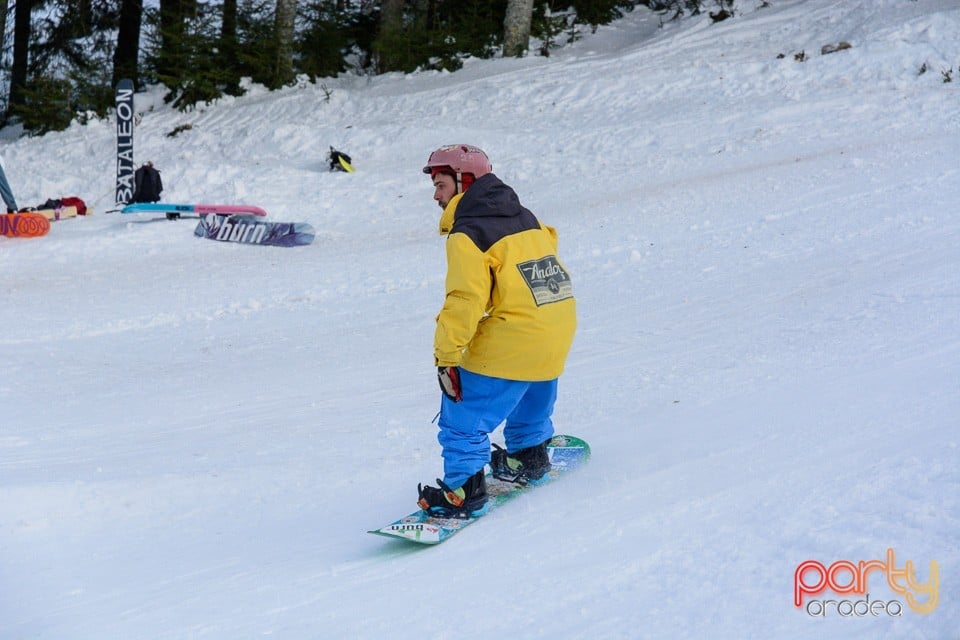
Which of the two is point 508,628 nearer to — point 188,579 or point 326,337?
point 188,579

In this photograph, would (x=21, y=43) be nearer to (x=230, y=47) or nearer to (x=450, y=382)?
(x=230, y=47)

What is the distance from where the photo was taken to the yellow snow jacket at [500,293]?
12.7ft

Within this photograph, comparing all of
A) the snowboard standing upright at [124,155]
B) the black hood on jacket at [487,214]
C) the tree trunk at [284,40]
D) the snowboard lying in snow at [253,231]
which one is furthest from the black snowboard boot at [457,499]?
the tree trunk at [284,40]

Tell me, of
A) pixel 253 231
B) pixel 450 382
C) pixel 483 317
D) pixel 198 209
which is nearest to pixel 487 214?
pixel 483 317

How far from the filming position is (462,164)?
164 inches

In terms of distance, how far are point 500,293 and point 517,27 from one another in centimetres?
1828

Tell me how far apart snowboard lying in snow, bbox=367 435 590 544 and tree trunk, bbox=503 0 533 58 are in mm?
17493

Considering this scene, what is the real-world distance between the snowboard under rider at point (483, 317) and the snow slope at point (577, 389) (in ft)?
1.07

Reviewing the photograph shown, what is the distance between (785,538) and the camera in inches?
124

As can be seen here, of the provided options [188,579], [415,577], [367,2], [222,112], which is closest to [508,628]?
[415,577]

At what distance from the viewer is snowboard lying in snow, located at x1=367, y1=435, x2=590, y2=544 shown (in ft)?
13.3

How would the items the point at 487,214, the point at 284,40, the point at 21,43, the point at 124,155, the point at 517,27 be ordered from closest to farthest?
the point at 487,214, the point at 124,155, the point at 517,27, the point at 284,40, the point at 21,43

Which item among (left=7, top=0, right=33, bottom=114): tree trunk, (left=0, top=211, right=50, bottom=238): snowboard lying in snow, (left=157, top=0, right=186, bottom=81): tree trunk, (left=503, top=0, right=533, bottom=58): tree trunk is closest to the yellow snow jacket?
(left=0, top=211, right=50, bottom=238): snowboard lying in snow

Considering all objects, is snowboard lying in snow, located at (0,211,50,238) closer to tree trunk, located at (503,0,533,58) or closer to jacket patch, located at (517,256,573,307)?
tree trunk, located at (503,0,533,58)
